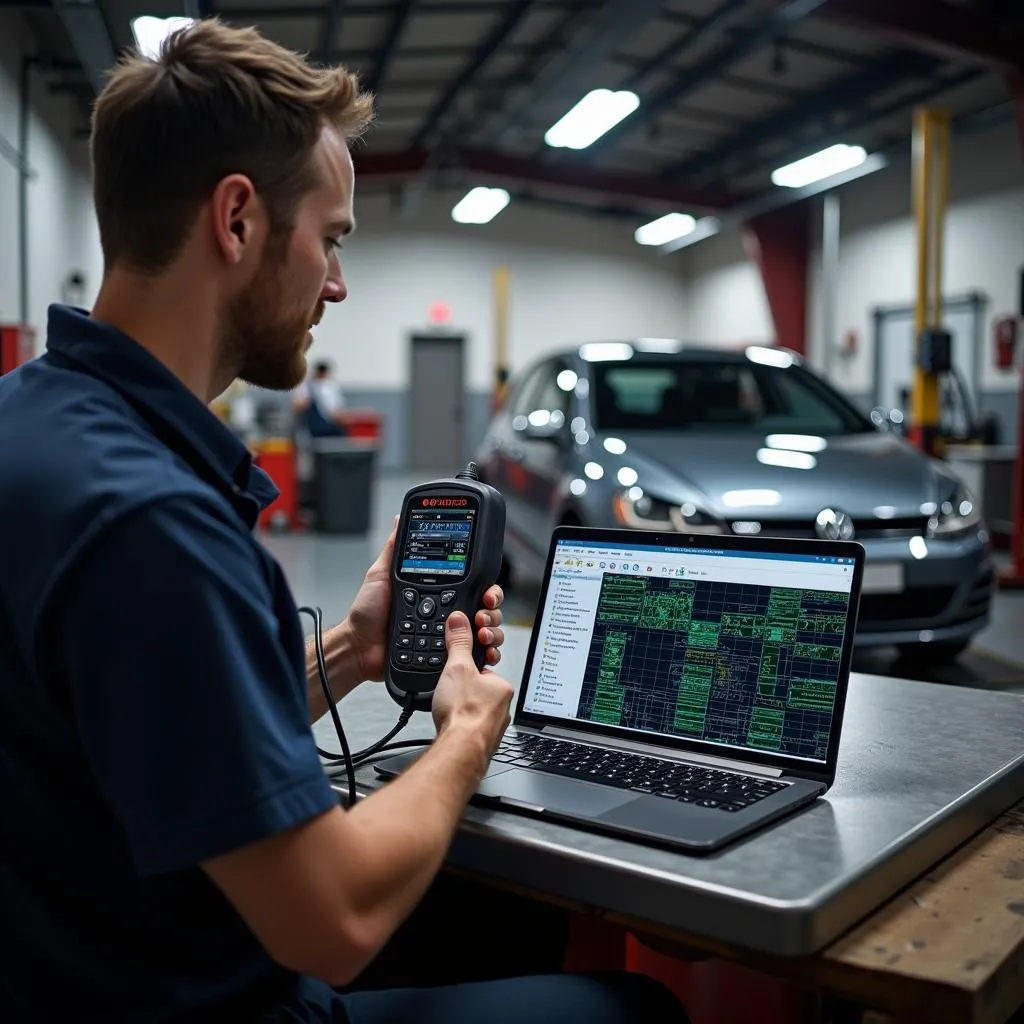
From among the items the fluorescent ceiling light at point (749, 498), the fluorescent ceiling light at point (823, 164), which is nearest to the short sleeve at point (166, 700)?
the fluorescent ceiling light at point (749, 498)

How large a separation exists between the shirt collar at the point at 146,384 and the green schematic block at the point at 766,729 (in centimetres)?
56

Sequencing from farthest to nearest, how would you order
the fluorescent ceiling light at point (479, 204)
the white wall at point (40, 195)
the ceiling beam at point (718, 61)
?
the fluorescent ceiling light at point (479, 204)
the ceiling beam at point (718, 61)
the white wall at point (40, 195)

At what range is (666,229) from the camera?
15672 mm

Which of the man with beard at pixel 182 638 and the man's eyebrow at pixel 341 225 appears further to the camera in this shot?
the man's eyebrow at pixel 341 225

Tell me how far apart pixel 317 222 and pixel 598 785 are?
Result: 57cm

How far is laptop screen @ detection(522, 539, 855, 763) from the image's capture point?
3.74 ft

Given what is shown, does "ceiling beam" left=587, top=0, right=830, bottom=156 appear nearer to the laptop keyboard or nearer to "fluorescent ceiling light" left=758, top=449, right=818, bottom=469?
"fluorescent ceiling light" left=758, top=449, right=818, bottom=469

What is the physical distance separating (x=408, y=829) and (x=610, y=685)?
0.43 metres

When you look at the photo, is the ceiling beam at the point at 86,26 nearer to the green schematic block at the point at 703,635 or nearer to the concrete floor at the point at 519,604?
the concrete floor at the point at 519,604

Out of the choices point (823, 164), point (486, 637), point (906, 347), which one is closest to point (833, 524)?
point (486, 637)

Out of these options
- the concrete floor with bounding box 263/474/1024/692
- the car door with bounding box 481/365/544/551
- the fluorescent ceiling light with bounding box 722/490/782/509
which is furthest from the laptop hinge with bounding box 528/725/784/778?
the car door with bounding box 481/365/544/551

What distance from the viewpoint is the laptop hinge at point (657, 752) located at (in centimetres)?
113

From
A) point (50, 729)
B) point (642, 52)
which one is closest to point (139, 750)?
point (50, 729)

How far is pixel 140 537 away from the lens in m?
0.75
